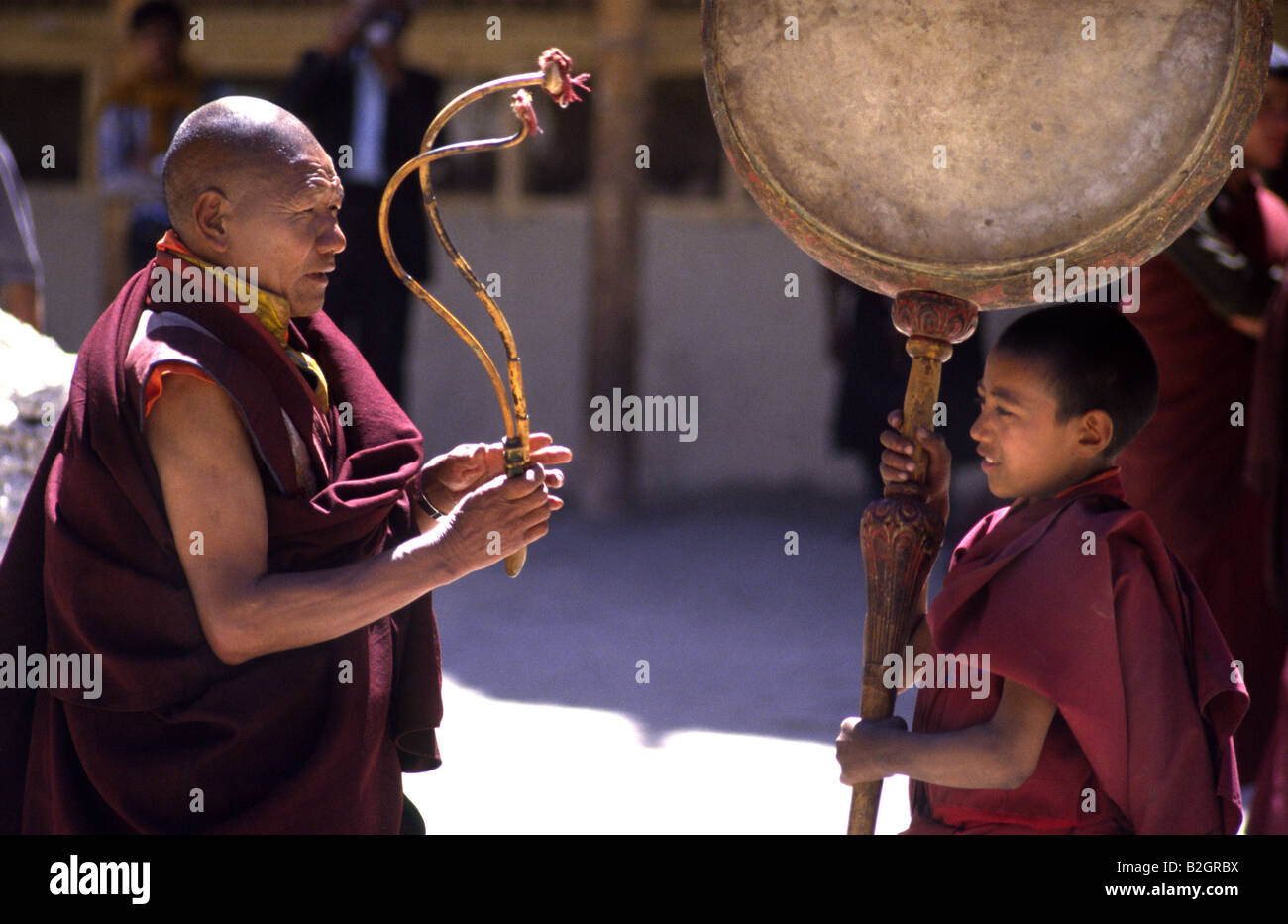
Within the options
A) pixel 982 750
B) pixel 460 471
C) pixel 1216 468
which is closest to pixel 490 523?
pixel 460 471

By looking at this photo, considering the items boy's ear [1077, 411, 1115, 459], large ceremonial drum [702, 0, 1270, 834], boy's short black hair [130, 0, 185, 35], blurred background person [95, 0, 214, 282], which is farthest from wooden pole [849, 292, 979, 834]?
boy's short black hair [130, 0, 185, 35]

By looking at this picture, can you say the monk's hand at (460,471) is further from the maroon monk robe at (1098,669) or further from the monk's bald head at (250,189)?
the maroon monk robe at (1098,669)

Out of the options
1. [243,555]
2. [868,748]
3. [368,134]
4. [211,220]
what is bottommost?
[868,748]

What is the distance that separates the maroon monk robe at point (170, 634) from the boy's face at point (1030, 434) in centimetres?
84

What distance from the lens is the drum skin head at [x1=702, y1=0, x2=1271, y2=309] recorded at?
1903 mm

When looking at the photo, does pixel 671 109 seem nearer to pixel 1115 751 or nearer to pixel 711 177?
pixel 711 177

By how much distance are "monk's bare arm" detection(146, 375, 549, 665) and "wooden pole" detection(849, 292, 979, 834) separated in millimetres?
529

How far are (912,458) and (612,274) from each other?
523 cm

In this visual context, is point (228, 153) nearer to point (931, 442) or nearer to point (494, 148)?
point (494, 148)

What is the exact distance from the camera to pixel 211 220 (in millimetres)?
2021

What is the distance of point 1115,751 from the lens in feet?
6.41

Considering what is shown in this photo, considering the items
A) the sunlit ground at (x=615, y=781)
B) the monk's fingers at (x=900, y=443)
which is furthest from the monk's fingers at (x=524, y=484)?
the sunlit ground at (x=615, y=781)

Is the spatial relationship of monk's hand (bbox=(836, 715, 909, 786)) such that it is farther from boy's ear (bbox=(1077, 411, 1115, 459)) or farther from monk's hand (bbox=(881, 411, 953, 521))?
boy's ear (bbox=(1077, 411, 1115, 459))

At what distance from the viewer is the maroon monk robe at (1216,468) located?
4.22 meters
